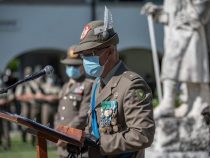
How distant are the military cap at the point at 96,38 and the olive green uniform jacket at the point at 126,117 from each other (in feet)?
0.54

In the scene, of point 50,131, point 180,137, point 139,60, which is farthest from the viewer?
point 139,60

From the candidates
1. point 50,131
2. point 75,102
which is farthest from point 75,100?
point 50,131

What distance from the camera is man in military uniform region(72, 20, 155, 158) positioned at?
3996mm

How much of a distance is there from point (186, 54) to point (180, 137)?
1049 mm

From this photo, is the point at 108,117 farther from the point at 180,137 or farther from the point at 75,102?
the point at 180,137

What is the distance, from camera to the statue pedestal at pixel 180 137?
31.2ft

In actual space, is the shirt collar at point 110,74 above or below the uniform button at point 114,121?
above

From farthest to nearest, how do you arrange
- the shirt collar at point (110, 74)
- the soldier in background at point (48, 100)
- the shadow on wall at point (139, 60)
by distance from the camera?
1. the shadow on wall at point (139, 60)
2. the soldier in background at point (48, 100)
3. the shirt collar at point (110, 74)

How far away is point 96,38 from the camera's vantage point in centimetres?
427

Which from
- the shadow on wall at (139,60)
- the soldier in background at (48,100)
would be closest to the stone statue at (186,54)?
the soldier in background at (48,100)

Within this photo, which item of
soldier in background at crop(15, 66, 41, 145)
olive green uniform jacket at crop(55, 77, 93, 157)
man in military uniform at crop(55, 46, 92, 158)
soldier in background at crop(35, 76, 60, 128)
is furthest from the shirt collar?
soldier in background at crop(15, 66, 41, 145)

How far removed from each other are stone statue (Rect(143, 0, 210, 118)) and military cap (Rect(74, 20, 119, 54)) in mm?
5388

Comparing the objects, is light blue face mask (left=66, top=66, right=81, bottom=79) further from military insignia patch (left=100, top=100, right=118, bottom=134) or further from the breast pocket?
military insignia patch (left=100, top=100, right=118, bottom=134)

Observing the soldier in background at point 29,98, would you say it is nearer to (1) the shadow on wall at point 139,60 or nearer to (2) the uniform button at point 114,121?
(1) the shadow on wall at point 139,60
